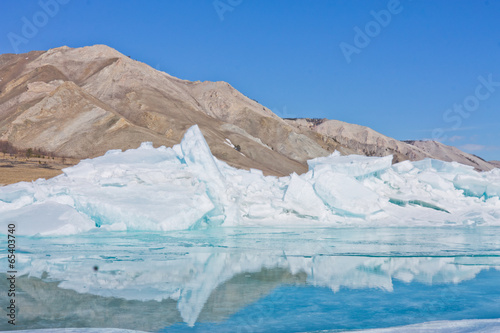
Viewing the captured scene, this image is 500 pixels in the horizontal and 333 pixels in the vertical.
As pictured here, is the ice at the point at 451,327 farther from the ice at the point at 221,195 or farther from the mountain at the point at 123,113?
the mountain at the point at 123,113

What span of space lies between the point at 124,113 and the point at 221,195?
5344 cm

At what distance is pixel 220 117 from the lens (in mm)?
79688

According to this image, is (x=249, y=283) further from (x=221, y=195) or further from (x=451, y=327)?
(x=221, y=195)

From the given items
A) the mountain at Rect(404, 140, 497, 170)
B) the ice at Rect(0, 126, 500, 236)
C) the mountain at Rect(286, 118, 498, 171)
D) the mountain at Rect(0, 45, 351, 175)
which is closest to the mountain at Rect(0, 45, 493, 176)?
the mountain at Rect(0, 45, 351, 175)

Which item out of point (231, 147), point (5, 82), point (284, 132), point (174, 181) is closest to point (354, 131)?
point (284, 132)

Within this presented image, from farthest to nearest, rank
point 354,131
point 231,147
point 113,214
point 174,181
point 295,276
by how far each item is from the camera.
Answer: point 354,131, point 231,147, point 174,181, point 113,214, point 295,276

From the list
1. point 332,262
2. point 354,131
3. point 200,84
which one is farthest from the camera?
point 354,131

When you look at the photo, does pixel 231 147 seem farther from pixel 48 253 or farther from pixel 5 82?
pixel 48 253

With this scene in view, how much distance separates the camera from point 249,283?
23.0 feet

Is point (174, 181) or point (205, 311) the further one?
point (174, 181)

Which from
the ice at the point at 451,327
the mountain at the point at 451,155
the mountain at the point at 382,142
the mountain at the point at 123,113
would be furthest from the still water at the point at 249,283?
the mountain at the point at 451,155

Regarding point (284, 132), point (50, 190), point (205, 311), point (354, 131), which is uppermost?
point (354, 131)

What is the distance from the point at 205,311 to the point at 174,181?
9616 mm

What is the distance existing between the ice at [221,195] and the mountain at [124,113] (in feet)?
120
